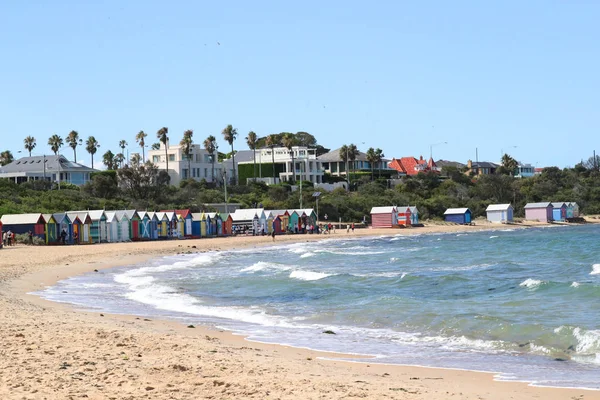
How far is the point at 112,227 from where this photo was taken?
185 feet

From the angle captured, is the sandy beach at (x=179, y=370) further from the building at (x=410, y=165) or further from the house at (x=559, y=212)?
the building at (x=410, y=165)

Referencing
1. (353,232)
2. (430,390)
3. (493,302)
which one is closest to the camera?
(430,390)

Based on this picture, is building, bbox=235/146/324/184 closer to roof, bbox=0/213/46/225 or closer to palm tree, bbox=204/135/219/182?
palm tree, bbox=204/135/219/182

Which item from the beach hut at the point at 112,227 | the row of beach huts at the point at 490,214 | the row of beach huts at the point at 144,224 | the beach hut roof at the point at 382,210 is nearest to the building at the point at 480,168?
the row of beach huts at the point at 490,214

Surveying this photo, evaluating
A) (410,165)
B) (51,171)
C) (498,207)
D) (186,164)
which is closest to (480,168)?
(410,165)

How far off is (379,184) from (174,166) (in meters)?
26.9

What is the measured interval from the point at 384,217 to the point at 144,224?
30.7 metres

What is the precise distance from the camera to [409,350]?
1439 cm

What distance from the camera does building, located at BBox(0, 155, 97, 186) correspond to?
298ft

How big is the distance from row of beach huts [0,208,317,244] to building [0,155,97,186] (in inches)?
1127

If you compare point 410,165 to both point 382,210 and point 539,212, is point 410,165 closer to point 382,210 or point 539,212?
point 539,212

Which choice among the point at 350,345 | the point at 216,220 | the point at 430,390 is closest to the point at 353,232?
the point at 216,220

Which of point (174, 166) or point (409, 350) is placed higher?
point (174, 166)

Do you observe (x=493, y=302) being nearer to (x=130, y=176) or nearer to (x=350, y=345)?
(x=350, y=345)
